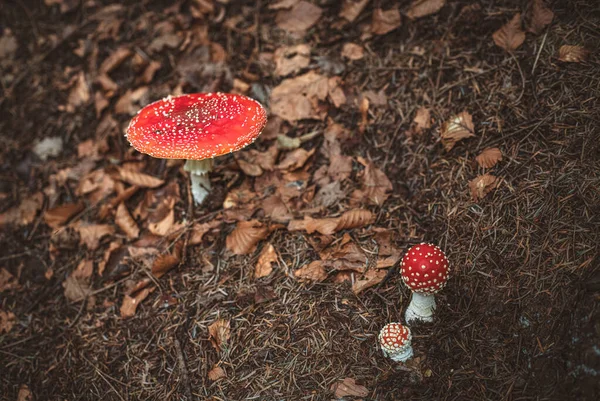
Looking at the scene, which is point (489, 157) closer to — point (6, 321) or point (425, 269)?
point (425, 269)

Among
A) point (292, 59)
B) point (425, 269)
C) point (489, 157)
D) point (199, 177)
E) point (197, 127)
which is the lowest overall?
point (199, 177)

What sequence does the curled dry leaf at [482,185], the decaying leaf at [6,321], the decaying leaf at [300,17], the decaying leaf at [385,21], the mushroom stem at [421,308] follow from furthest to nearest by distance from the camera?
the decaying leaf at [300,17]
the decaying leaf at [385,21]
the decaying leaf at [6,321]
the curled dry leaf at [482,185]
the mushroom stem at [421,308]

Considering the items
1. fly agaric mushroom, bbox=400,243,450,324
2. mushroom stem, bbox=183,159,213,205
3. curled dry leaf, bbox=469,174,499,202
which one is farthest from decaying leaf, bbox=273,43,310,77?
fly agaric mushroom, bbox=400,243,450,324

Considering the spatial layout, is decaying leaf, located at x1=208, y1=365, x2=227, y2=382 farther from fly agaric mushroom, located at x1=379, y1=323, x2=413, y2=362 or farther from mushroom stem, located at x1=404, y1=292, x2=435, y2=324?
mushroom stem, located at x1=404, y1=292, x2=435, y2=324

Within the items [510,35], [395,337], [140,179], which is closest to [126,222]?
[140,179]

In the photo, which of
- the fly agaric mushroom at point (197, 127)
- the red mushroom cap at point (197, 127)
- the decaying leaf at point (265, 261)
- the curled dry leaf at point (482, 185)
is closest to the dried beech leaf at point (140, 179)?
the fly agaric mushroom at point (197, 127)

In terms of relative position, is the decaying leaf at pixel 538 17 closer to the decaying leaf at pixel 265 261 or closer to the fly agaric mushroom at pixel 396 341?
the fly agaric mushroom at pixel 396 341
